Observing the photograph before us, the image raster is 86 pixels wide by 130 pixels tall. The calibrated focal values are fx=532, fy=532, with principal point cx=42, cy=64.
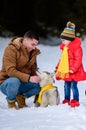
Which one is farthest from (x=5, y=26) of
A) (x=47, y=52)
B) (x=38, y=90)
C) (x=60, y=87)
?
(x=38, y=90)

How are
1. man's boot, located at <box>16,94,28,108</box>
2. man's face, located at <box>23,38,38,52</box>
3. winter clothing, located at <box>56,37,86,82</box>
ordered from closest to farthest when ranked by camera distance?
1. winter clothing, located at <box>56,37,86,82</box>
2. man's face, located at <box>23,38,38,52</box>
3. man's boot, located at <box>16,94,28,108</box>

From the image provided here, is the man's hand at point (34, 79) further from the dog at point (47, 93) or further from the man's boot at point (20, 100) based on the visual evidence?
the man's boot at point (20, 100)

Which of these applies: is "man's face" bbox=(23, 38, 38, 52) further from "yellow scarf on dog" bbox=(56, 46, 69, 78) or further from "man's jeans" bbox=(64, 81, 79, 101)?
"man's jeans" bbox=(64, 81, 79, 101)

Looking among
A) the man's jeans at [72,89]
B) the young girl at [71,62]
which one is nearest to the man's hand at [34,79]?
the young girl at [71,62]

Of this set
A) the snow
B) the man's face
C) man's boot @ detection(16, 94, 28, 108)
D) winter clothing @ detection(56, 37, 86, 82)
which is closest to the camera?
the snow

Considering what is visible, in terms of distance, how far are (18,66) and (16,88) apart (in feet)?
0.98

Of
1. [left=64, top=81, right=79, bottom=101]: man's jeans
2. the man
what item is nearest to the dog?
the man

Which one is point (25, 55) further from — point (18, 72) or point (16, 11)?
point (16, 11)

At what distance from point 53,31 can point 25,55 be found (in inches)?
322

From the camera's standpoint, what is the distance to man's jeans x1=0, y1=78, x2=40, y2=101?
6.78 m

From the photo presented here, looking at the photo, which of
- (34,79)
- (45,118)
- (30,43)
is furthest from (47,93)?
(45,118)

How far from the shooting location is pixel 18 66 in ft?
22.7

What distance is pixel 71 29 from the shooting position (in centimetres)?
686

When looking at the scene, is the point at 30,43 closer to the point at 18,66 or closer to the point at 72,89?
the point at 18,66
